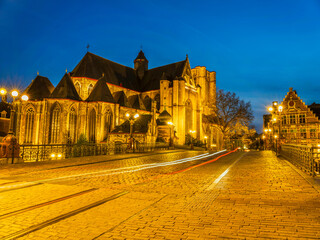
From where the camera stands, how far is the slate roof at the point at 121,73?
150ft

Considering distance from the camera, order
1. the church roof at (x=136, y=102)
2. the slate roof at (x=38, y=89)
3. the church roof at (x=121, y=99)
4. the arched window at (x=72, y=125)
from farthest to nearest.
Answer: the church roof at (x=136, y=102) < the church roof at (x=121, y=99) < the slate roof at (x=38, y=89) < the arched window at (x=72, y=125)

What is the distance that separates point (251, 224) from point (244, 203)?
1.24 metres

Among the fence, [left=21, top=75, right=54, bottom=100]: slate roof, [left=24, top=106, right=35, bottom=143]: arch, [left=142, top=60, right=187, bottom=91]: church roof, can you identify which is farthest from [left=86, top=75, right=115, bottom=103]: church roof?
the fence

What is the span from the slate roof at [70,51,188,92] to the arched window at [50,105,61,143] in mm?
9882

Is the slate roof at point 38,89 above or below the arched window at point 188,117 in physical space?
above

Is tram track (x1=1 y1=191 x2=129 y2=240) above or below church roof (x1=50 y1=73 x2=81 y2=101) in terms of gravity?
below

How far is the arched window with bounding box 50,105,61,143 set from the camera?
120ft

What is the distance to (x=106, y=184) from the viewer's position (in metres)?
6.94

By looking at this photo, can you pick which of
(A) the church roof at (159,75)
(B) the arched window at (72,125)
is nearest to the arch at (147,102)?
(A) the church roof at (159,75)

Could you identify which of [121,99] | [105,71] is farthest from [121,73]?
[121,99]

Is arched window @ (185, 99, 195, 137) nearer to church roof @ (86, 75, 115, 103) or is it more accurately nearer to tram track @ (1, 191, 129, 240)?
church roof @ (86, 75, 115, 103)

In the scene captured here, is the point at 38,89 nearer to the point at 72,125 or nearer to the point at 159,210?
the point at 72,125

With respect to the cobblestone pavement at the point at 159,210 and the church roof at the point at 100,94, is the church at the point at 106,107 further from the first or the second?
the cobblestone pavement at the point at 159,210

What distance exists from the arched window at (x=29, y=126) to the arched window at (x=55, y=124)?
3.41 m
